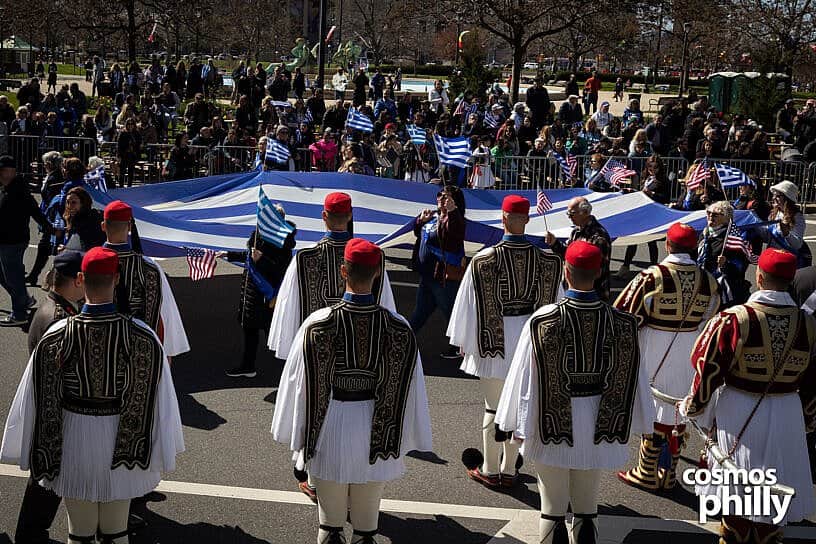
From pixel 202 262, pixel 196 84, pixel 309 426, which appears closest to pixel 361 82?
pixel 196 84

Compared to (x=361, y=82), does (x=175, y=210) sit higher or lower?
lower

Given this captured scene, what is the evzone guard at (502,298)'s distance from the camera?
716 centimetres

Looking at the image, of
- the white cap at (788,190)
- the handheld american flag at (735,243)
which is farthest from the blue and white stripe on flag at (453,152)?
the white cap at (788,190)

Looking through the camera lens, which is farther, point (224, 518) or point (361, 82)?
point (361, 82)

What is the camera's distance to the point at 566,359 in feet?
18.8

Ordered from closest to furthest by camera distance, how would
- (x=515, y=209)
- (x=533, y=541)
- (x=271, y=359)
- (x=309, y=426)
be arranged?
(x=309, y=426)
(x=533, y=541)
(x=515, y=209)
(x=271, y=359)

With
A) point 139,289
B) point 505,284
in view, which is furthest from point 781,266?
point 139,289

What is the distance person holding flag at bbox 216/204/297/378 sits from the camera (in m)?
9.52

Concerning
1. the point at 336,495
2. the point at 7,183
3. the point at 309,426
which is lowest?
the point at 336,495

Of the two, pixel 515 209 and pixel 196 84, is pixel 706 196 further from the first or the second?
pixel 196 84

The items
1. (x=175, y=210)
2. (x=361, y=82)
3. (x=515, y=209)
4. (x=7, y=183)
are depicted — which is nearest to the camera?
(x=515, y=209)

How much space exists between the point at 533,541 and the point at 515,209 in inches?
85.7

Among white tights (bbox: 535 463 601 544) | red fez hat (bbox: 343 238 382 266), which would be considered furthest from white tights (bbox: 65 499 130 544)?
white tights (bbox: 535 463 601 544)

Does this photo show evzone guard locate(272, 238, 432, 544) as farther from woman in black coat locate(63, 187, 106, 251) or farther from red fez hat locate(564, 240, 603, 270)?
woman in black coat locate(63, 187, 106, 251)
